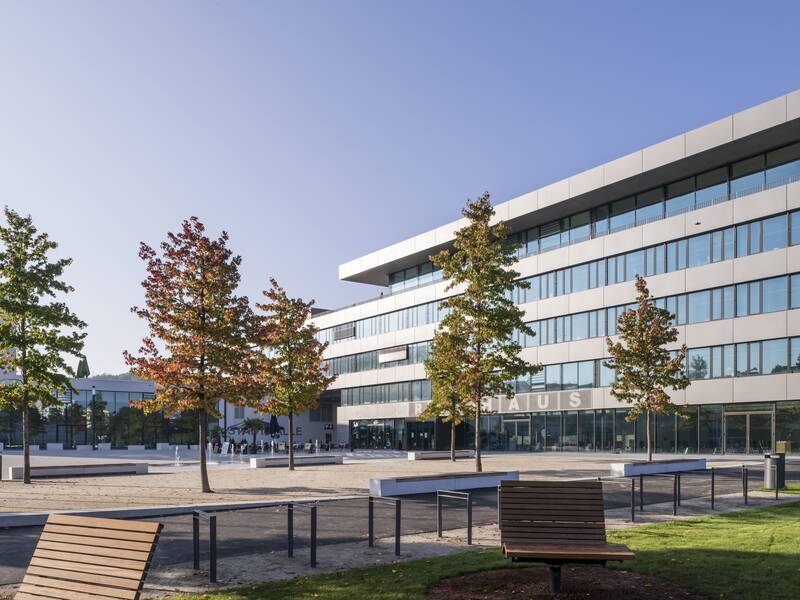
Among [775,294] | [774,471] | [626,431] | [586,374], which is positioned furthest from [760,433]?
[774,471]

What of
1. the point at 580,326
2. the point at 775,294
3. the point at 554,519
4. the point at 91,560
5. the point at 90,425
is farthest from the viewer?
the point at 90,425

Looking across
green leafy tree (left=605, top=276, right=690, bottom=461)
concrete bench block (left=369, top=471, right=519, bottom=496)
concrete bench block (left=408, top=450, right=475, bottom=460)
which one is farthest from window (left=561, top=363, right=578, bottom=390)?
concrete bench block (left=369, top=471, right=519, bottom=496)

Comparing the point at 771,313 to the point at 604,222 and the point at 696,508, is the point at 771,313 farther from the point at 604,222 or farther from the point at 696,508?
the point at 696,508

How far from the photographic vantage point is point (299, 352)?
34.3m

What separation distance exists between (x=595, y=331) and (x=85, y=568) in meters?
46.8

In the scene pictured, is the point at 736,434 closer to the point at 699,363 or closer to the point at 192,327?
the point at 699,363

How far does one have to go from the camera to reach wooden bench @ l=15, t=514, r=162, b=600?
639 centimetres

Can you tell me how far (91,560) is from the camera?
6.61 meters

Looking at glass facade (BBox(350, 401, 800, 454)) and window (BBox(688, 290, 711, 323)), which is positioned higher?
window (BBox(688, 290, 711, 323))

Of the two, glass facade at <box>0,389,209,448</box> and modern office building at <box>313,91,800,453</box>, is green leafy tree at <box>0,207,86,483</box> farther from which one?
glass facade at <box>0,389,209,448</box>

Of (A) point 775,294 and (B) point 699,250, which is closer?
(A) point 775,294

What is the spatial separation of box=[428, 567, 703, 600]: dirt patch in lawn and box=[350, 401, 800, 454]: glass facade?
93.1ft

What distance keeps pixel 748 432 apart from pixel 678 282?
9.35 metres

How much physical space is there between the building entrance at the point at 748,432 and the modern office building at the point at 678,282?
7 centimetres
